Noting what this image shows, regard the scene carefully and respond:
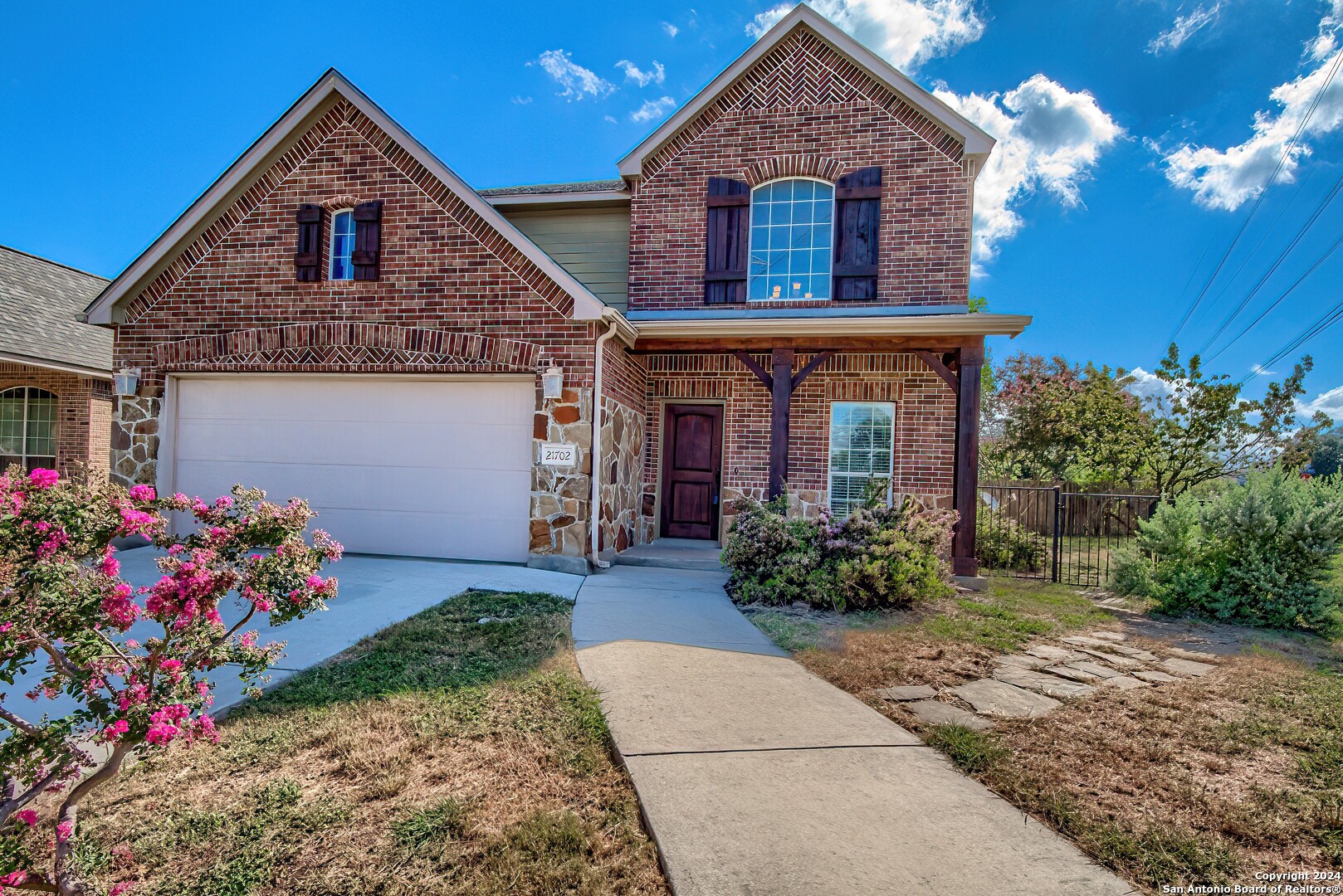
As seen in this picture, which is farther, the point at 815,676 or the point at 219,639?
the point at 815,676

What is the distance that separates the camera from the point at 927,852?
2.41 meters

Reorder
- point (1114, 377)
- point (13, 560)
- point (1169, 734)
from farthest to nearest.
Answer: point (1114, 377), point (1169, 734), point (13, 560)

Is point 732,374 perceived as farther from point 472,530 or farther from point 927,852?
point 927,852

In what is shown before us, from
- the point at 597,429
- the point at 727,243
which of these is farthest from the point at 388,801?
the point at 727,243

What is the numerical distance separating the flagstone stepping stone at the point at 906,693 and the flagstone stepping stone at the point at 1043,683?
678 mm

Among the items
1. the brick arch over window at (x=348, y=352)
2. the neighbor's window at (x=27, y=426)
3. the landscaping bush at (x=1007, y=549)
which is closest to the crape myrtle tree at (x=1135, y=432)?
the landscaping bush at (x=1007, y=549)

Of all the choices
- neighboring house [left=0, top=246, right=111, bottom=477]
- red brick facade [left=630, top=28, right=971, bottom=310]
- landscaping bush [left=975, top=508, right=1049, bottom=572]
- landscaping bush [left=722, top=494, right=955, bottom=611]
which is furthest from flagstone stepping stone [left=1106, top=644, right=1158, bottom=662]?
neighboring house [left=0, top=246, right=111, bottom=477]

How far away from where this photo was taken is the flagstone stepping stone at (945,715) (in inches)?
144

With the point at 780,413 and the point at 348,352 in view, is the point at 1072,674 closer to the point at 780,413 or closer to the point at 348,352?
the point at 780,413

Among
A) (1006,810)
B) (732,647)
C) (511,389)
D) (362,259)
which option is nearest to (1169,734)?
(1006,810)

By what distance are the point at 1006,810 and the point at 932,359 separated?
662 centimetres

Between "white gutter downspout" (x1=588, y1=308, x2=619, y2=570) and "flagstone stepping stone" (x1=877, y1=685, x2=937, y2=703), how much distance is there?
14.5 ft

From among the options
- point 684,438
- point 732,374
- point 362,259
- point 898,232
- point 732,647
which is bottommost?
point 732,647

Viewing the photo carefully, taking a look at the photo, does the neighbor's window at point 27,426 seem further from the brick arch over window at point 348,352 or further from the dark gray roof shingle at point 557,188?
the dark gray roof shingle at point 557,188
